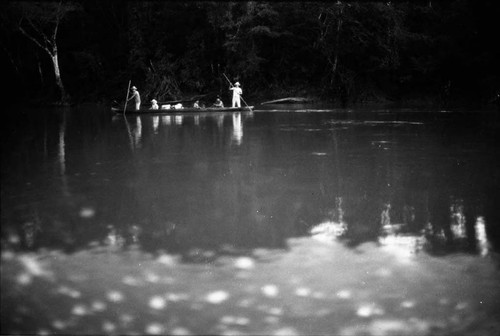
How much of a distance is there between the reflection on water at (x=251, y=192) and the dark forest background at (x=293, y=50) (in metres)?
19.8

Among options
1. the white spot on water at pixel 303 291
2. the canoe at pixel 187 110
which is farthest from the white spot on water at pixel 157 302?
the canoe at pixel 187 110

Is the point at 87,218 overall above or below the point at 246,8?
below

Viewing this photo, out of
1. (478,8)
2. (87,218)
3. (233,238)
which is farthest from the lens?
(478,8)

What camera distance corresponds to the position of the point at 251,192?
7.90 meters

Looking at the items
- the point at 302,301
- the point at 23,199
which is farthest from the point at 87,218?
the point at 302,301

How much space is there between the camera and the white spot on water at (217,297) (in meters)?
4.18

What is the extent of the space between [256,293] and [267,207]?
282cm

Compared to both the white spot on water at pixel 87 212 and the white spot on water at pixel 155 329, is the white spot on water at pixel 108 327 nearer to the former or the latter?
the white spot on water at pixel 155 329

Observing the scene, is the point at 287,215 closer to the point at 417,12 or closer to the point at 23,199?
the point at 23,199

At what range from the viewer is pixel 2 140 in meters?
15.1

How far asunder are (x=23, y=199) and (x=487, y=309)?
619cm

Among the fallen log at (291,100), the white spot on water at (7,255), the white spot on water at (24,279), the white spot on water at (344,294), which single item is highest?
the fallen log at (291,100)

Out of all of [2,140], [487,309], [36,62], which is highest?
[36,62]

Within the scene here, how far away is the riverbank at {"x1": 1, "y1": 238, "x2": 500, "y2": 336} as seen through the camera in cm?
384
